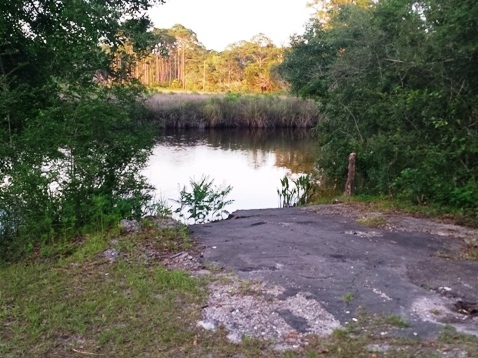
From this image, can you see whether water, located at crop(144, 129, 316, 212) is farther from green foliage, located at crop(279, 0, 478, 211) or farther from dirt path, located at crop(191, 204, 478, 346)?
dirt path, located at crop(191, 204, 478, 346)

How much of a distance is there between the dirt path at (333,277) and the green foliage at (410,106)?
1.56 m

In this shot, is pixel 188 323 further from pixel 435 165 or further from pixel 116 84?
pixel 116 84

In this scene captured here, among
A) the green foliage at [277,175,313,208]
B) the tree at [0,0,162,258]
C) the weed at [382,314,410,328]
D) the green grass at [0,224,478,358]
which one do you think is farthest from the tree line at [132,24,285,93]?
the weed at [382,314,410,328]

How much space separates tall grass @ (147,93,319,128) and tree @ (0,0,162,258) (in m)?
22.6

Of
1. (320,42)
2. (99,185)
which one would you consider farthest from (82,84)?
(320,42)

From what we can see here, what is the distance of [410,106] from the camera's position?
32.3ft

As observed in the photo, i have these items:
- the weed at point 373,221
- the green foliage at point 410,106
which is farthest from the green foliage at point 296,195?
the weed at point 373,221

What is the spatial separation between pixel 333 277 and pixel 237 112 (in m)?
30.0

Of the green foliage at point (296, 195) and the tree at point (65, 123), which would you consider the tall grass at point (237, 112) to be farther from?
the tree at point (65, 123)

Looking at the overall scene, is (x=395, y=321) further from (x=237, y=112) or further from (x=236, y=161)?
(x=237, y=112)

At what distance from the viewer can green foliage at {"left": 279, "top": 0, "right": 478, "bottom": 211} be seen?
890 cm

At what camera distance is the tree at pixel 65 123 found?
257 inches

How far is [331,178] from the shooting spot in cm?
1517

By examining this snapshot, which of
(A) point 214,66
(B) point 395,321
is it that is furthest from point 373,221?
(A) point 214,66
